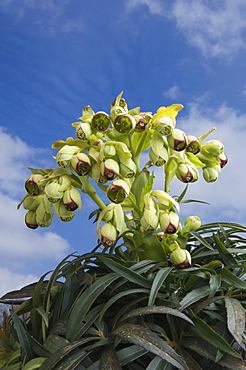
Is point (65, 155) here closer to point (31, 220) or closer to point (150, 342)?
point (31, 220)

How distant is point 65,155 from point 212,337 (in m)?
0.51

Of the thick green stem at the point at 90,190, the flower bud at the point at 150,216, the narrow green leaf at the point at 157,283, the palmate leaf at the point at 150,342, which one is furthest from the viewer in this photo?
the thick green stem at the point at 90,190

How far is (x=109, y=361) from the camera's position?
28.7 inches

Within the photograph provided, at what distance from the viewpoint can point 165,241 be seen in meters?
1.03

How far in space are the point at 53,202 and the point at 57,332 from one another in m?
0.29

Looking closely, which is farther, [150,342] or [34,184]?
[34,184]

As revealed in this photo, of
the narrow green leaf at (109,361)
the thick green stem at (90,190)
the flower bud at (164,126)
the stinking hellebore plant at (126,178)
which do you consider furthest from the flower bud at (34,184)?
the narrow green leaf at (109,361)

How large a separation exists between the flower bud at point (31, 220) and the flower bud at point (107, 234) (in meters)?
0.23

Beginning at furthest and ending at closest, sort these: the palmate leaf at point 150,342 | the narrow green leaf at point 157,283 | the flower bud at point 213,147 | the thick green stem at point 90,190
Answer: the flower bud at point 213,147
the thick green stem at point 90,190
the narrow green leaf at point 157,283
the palmate leaf at point 150,342

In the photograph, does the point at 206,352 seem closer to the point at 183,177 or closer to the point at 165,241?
the point at 165,241

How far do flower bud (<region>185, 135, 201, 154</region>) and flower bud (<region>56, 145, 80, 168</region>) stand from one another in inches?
12.0

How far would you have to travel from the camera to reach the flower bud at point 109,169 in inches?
35.1

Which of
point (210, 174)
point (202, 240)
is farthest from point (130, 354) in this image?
point (210, 174)

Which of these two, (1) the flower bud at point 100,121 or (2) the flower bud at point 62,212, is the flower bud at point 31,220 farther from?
(1) the flower bud at point 100,121
